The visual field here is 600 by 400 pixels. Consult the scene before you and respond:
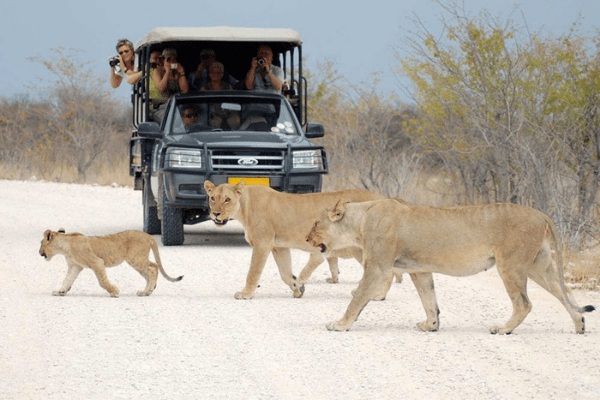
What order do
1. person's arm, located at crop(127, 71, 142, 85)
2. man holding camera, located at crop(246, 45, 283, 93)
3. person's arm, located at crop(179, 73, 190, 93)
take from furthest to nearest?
person's arm, located at crop(127, 71, 142, 85)
man holding camera, located at crop(246, 45, 283, 93)
person's arm, located at crop(179, 73, 190, 93)

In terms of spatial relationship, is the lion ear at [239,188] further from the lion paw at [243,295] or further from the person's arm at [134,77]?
the person's arm at [134,77]

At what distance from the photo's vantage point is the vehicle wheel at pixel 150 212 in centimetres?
1352

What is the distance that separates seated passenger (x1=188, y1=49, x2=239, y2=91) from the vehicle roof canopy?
551 mm

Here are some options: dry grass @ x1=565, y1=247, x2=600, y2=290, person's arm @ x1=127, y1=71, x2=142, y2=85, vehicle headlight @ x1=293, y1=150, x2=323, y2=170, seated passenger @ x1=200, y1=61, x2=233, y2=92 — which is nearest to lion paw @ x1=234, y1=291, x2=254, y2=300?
dry grass @ x1=565, y1=247, x2=600, y2=290

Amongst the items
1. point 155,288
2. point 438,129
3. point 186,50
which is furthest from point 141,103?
point 155,288

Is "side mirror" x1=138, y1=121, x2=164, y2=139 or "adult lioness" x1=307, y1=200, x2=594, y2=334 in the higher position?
"side mirror" x1=138, y1=121, x2=164, y2=139

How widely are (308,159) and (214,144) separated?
110 cm

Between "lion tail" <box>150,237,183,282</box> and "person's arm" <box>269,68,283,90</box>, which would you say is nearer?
"lion tail" <box>150,237,183,282</box>

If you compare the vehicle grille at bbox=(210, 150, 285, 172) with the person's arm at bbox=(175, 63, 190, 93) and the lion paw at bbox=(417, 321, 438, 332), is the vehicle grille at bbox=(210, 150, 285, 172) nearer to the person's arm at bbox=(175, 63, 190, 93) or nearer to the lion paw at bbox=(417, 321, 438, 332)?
the person's arm at bbox=(175, 63, 190, 93)

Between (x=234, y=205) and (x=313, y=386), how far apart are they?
3391mm

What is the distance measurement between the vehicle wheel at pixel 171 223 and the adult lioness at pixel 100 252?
11.2 ft

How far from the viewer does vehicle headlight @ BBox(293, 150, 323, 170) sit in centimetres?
1220

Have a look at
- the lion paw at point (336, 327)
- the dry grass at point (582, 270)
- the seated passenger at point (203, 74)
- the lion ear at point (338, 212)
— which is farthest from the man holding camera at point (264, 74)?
the lion paw at point (336, 327)

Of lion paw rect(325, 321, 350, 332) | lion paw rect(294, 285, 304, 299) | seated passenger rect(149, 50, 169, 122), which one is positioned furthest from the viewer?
seated passenger rect(149, 50, 169, 122)
